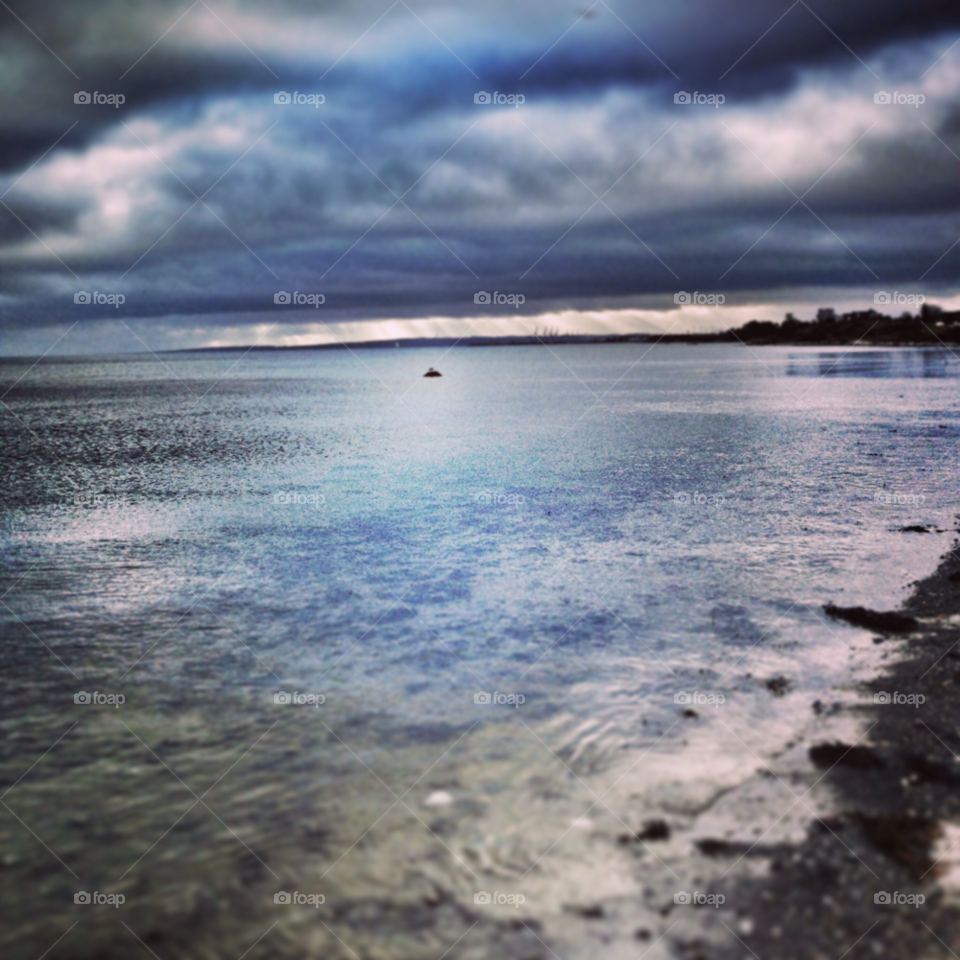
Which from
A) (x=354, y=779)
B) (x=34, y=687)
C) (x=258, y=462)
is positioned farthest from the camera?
(x=258, y=462)

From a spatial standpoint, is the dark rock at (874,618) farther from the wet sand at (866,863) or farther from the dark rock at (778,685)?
the wet sand at (866,863)

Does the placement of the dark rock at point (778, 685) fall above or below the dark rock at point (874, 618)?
below

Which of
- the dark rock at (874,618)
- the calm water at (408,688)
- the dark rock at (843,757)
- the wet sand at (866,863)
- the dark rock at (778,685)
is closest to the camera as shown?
the wet sand at (866,863)

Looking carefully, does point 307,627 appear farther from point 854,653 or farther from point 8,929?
point 854,653

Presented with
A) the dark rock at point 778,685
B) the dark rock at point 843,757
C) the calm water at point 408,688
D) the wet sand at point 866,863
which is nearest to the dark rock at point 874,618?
the calm water at point 408,688

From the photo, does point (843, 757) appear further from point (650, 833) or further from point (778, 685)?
point (650, 833)

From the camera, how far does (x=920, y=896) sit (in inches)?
238

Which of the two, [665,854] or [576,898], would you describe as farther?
[665,854]

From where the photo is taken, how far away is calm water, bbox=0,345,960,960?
636 centimetres

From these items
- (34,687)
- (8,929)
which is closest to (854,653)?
(8,929)

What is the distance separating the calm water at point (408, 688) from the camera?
6.36 meters

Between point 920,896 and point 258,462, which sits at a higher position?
point 258,462

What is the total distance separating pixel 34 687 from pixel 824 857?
32.3 feet

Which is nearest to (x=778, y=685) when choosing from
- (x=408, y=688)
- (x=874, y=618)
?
(x=874, y=618)
